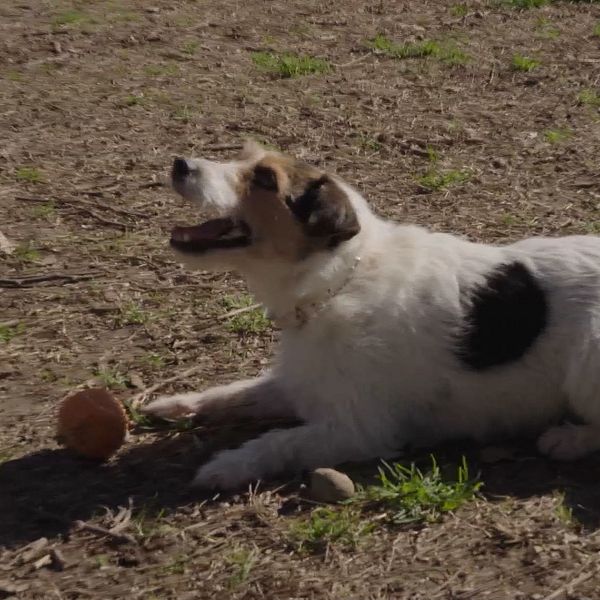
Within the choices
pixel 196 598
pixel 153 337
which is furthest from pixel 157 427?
pixel 196 598

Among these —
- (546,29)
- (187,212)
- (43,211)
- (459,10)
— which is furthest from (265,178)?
(459,10)

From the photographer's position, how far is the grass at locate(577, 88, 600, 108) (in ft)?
32.7

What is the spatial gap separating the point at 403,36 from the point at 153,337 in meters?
6.33

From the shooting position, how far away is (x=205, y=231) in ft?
16.8

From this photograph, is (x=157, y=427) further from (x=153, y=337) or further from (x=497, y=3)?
(x=497, y=3)

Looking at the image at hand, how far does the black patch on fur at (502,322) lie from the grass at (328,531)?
935 mm

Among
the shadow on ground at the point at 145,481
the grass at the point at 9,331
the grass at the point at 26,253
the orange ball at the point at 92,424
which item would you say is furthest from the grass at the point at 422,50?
the orange ball at the point at 92,424

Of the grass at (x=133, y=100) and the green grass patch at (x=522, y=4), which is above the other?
the green grass patch at (x=522, y=4)

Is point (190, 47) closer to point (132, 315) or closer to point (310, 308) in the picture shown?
point (132, 315)

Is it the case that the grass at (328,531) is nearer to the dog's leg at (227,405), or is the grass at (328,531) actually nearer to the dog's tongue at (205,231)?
the dog's leg at (227,405)

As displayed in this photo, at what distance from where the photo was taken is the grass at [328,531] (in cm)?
428

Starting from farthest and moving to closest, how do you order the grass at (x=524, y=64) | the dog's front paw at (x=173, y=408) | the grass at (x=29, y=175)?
the grass at (x=524, y=64), the grass at (x=29, y=175), the dog's front paw at (x=173, y=408)

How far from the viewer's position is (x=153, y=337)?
20.4 feet

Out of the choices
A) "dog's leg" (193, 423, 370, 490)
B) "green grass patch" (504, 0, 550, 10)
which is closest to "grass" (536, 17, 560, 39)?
"green grass patch" (504, 0, 550, 10)
